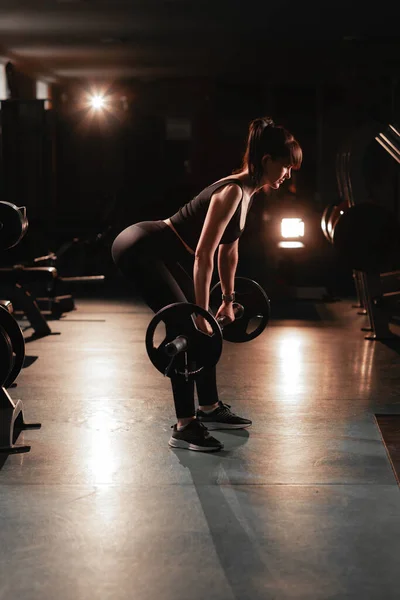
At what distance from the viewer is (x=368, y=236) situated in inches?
210

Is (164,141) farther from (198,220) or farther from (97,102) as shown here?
(198,220)

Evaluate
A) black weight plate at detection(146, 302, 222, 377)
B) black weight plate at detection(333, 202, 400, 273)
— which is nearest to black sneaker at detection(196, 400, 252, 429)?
black weight plate at detection(146, 302, 222, 377)

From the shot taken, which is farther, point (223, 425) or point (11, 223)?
point (223, 425)

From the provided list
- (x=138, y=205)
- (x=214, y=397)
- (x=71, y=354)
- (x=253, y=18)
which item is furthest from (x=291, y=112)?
(x=214, y=397)

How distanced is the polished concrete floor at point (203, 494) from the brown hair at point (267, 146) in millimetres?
997

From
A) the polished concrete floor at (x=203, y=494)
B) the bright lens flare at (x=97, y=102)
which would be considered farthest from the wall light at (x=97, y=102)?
the polished concrete floor at (x=203, y=494)

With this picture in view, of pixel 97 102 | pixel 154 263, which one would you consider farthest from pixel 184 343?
pixel 97 102

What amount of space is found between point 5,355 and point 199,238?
77cm

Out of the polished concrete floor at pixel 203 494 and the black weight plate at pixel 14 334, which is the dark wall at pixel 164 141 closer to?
the polished concrete floor at pixel 203 494

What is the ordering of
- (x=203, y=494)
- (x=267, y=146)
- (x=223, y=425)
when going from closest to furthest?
(x=203, y=494), (x=267, y=146), (x=223, y=425)

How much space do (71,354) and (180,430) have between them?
7.37ft

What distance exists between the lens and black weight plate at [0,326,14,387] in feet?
9.61

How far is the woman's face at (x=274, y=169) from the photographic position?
2.91 m

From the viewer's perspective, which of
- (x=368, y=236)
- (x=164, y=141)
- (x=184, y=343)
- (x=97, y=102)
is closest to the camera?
(x=184, y=343)
